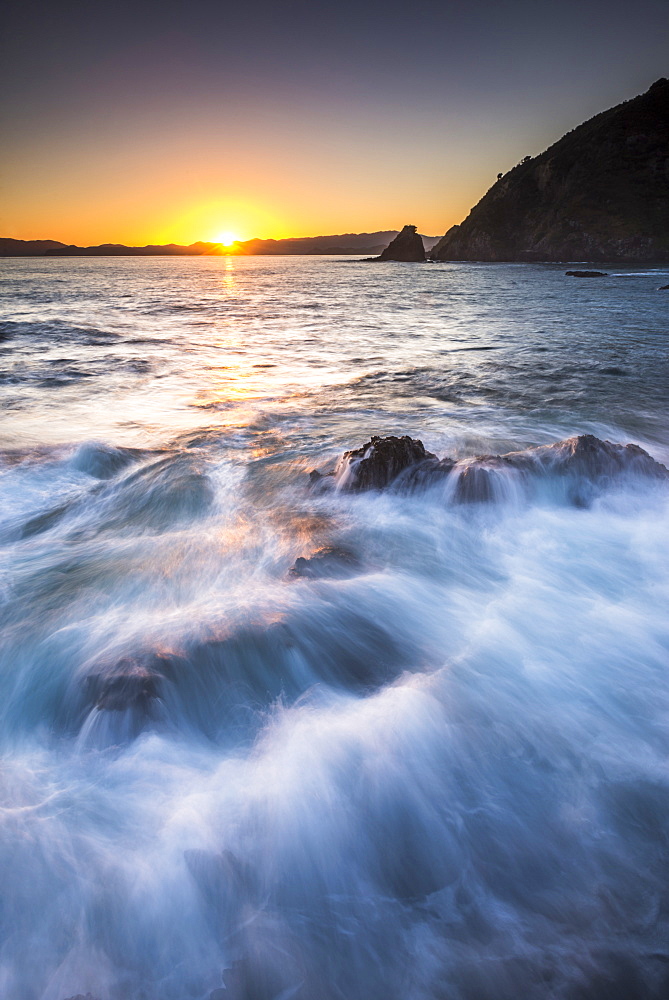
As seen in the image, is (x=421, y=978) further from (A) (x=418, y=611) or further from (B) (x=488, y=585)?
(B) (x=488, y=585)

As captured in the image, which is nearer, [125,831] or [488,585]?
[125,831]

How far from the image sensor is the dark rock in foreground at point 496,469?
5.32 m

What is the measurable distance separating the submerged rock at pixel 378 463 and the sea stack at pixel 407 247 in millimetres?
163563

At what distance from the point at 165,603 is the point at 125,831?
1.76 metres

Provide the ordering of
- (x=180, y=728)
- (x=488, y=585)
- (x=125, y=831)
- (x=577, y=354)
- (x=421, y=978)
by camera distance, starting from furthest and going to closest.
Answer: (x=577, y=354) < (x=488, y=585) < (x=180, y=728) < (x=125, y=831) < (x=421, y=978)

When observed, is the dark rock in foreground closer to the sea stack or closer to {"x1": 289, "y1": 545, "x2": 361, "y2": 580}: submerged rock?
{"x1": 289, "y1": 545, "x2": 361, "y2": 580}: submerged rock

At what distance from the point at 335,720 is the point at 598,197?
120 m

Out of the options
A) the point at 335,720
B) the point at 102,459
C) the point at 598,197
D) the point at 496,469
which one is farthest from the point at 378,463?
the point at 598,197

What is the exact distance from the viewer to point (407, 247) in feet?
499

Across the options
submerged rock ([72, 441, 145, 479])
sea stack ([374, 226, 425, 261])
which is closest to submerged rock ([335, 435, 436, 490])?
submerged rock ([72, 441, 145, 479])

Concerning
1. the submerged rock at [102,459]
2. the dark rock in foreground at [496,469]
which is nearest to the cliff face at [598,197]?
the dark rock in foreground at [496,469]

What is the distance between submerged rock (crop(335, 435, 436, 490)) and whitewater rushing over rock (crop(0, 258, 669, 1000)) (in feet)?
0.11

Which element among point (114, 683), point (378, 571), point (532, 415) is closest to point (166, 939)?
point (114, 683)

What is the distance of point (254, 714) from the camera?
9.68 ft
